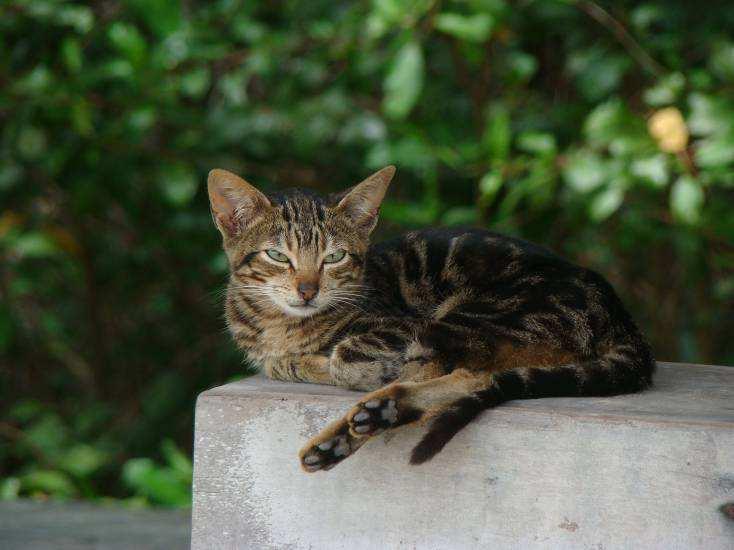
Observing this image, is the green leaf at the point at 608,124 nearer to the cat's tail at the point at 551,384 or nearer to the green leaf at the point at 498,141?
the green leaf at the point at 498,141

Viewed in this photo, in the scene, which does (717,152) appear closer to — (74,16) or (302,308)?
(302,308)

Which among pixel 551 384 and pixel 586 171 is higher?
pixel 586 171

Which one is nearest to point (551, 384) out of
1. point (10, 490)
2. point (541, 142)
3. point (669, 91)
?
point (541, 142)

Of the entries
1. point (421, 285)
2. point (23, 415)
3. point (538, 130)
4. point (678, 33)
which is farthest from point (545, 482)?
point (23, 415)

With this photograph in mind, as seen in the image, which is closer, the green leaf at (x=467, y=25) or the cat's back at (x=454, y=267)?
the cat's back at (x=454, y=267)

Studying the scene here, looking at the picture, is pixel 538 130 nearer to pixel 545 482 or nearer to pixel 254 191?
pixel 254 191

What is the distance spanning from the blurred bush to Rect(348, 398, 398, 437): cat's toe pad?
1609 millimetres

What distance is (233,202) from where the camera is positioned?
9.23 feet

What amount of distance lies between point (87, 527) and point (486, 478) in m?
2.15

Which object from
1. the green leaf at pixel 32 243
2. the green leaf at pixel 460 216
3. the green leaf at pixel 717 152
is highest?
the green leaf at pixel 717 152

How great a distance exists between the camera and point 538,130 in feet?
13.7

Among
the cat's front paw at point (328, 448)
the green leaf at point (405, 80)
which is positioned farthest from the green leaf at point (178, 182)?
the cat's front paw at point (328, 448)

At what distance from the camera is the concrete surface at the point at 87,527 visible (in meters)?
3.60

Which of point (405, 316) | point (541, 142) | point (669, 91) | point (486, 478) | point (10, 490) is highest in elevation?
point (669, 91)
